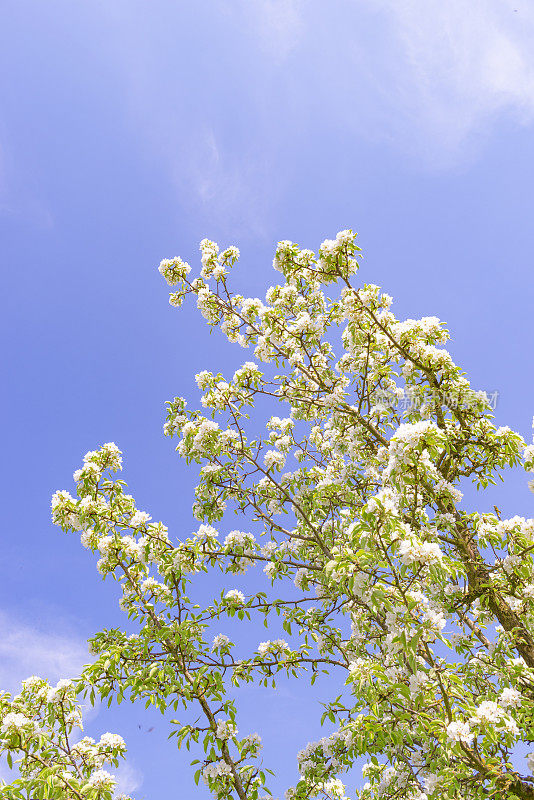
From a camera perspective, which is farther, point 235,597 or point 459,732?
point 235,597

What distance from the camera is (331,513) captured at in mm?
8172

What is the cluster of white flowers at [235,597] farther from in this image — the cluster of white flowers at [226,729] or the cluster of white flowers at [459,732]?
the cluster of white flowers at [459,732]

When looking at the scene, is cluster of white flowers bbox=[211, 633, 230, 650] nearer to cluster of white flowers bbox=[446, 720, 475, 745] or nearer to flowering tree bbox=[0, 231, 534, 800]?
flowering tree bbox=[0, 231, 534, 800]

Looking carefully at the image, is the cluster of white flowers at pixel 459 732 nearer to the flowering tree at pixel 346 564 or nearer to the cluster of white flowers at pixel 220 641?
the flowering tree at pixel 346 564

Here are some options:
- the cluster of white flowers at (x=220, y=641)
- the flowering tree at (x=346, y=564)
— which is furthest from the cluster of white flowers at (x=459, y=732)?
the cluster of white flowers at (x=220, y=641)

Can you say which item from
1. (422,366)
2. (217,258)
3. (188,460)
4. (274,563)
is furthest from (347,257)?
(274,563)

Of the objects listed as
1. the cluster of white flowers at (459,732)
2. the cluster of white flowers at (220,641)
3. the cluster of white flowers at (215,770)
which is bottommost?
the cluster of white flowers at (459,732)

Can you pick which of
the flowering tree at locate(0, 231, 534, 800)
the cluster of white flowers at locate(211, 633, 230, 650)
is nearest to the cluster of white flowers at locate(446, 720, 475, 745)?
the flowering tree at locate(0, 231, 534, 800)

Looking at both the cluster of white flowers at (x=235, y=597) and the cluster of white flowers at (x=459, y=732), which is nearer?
the cluster of white flowers at (x=459, y=732)

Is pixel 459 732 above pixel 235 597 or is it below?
below

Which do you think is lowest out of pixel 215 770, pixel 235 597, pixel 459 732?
pixel 459 732

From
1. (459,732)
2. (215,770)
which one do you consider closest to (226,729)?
(215,770)

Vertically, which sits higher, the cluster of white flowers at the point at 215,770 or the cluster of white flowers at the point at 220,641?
the cluster of white flowers at the point at 220,641

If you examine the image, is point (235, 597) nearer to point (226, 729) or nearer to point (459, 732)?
point (226, 729)
